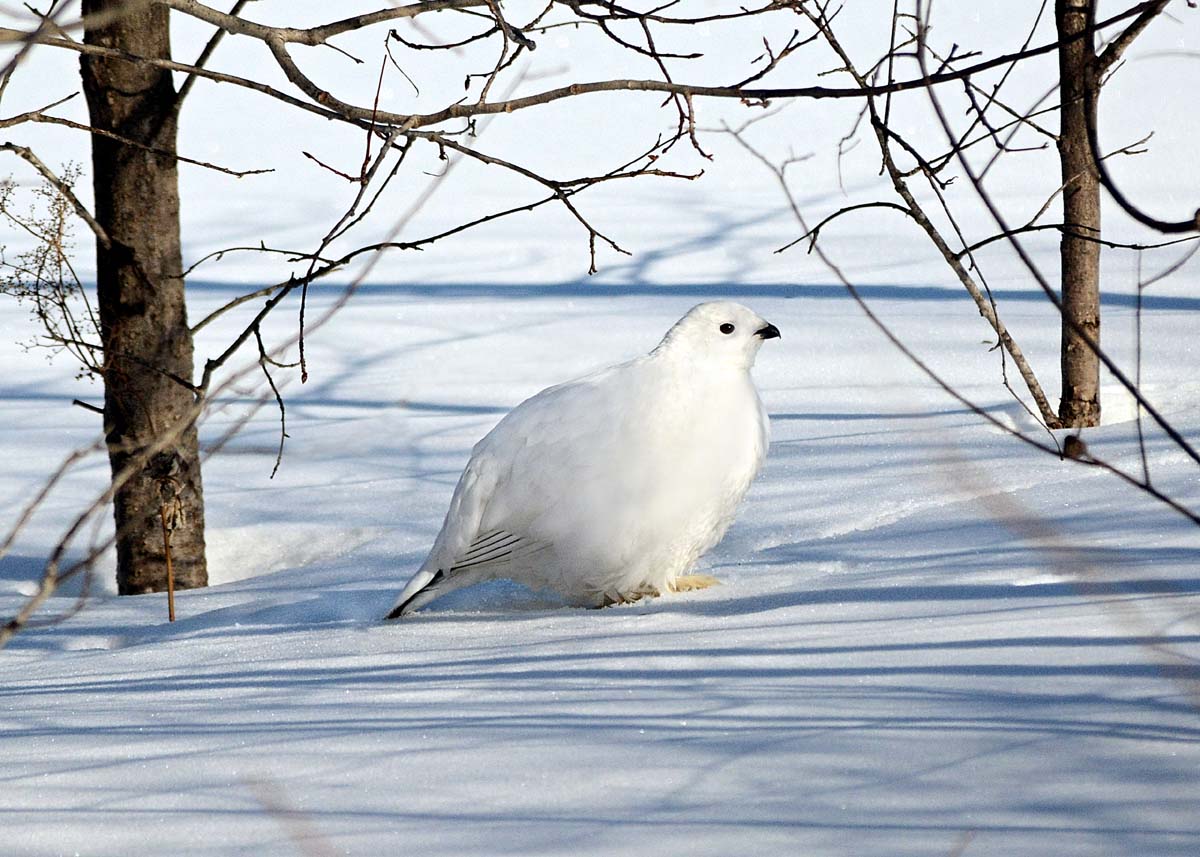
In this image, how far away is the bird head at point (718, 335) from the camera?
3004 millimetres

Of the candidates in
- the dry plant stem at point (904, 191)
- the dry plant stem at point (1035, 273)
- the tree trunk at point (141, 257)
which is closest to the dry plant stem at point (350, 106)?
the dry plant stem at point (904, 191)

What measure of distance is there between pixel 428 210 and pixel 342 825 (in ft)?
30.7

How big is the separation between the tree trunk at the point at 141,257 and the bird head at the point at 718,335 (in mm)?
1558

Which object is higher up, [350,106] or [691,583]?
[350,106]

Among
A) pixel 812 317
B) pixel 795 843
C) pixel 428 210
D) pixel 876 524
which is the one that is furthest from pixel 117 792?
pixel 428 210

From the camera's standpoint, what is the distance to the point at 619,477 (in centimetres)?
288

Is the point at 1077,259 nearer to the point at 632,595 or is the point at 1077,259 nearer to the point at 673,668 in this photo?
the point at 632,595

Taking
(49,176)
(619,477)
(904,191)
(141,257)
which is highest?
(49,176)

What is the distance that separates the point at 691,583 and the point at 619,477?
32 centimetres

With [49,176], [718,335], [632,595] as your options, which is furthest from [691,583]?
[49,176]

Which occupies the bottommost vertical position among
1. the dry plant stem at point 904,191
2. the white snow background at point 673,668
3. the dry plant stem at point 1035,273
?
the white snow background at point 673,668

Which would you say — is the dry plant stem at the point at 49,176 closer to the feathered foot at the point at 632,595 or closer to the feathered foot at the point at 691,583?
the feathered foot at the point at 632,595

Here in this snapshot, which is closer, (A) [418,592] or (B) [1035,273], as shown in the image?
(B) [1035,273]

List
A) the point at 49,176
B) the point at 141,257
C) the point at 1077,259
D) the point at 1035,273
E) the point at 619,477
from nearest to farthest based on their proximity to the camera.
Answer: the point at 1035,273, the point at 619,477, the point at 49,176, the point at 141,257, the point at 1077,259
